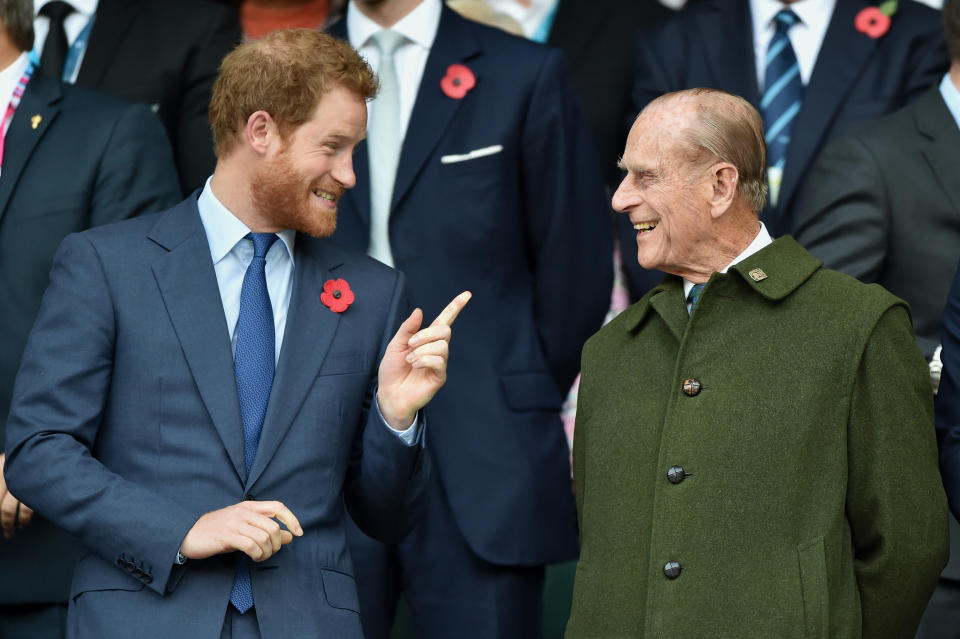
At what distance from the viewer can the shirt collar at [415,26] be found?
4180mm

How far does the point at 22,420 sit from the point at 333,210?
2.44 feet

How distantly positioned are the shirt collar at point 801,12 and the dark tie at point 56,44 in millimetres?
1972

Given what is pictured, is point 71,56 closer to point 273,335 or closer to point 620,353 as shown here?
point 273,335

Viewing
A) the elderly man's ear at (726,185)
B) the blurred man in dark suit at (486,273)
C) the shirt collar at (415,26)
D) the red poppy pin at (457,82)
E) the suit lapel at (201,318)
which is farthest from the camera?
the shirt collar at (415,26)

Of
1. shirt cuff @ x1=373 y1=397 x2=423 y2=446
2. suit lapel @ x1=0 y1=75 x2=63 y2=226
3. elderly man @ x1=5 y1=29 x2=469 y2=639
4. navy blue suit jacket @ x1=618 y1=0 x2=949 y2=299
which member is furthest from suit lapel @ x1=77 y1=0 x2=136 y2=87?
shirt cuff @ x1=373 y1=397 x2=423 y2=446

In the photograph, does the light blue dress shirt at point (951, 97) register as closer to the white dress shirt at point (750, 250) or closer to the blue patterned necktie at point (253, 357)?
the white dress shirt at point (750, 250)

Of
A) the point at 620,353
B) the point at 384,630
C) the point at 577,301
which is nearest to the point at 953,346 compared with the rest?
the point at 620,353

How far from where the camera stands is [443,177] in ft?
13.1

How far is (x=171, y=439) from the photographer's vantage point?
2967mm

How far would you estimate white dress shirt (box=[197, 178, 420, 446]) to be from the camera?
3.12 m

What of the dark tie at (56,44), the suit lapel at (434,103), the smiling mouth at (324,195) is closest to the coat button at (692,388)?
the smiling mouth at (324,195)

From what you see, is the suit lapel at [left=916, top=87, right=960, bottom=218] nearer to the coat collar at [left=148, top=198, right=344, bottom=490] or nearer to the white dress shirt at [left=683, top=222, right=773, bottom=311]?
the white dress shirt at [left=683, top=222, right=773, bottom=311]

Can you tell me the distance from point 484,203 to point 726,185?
103cm

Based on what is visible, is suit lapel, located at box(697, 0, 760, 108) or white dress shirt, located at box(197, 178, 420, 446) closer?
white dress shirt, located at box(197, 178, 420, 446)
